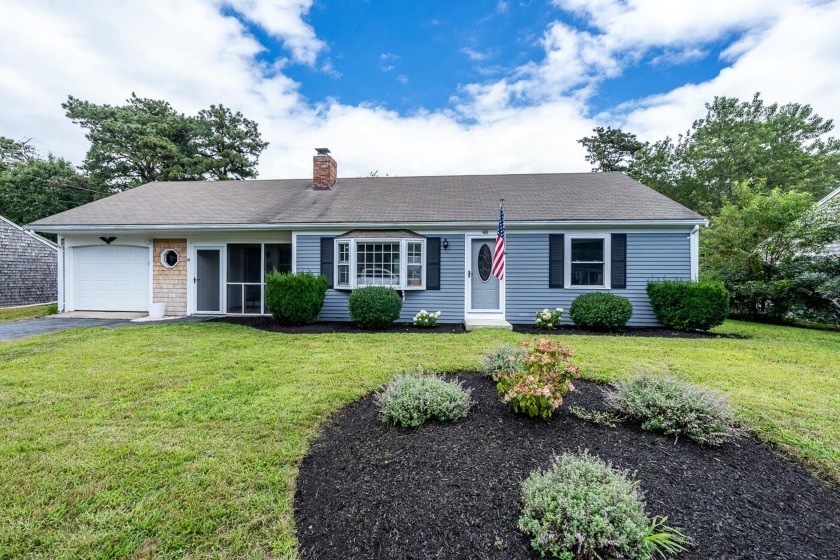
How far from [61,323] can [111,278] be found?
7.13 feet

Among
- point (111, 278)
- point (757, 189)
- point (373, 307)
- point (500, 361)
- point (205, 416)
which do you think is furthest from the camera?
point (757, 189)

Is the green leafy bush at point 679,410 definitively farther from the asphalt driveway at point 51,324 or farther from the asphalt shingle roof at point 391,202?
the asphalt driveway at point 51,324

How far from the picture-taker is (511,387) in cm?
286

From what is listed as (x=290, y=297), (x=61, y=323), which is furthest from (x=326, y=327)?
(x=61, y=323)

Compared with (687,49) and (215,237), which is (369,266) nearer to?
(215,237)

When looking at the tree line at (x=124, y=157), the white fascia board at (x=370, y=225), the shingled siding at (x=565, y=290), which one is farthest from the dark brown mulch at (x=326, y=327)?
the tree line at (x=124, y=157)

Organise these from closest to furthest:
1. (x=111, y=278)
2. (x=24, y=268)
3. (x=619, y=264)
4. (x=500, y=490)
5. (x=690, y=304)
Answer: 1. (x=500, y=490)
2. (x=690, y=304)
3. (x=619, y=264)
4. (x=111, y=278)
5. (x=24, y=268)

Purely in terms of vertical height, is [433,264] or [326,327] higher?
[433,264]

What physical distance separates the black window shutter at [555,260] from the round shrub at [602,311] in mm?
727

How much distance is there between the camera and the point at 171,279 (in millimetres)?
9406

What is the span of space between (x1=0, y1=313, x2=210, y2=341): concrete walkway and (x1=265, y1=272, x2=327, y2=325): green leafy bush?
221 cm

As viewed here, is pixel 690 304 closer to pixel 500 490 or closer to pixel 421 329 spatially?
pixel 421 329

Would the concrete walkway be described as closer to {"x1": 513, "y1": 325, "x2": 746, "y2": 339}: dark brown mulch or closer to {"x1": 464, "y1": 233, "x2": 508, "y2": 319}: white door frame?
{"x1": 464, "y1": 233, "x2": 508, "y2": 319}: white door frame

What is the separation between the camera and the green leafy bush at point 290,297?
7477 mm
